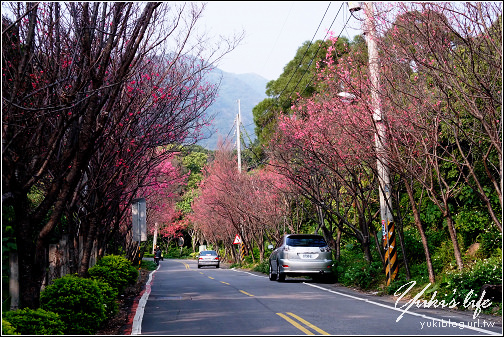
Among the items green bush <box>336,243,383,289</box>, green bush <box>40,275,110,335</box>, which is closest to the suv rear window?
green bush <box>336,243,383,289</box>

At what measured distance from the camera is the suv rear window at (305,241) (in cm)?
2158

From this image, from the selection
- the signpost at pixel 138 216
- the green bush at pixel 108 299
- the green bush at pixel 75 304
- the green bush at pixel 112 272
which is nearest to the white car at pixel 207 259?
the signpost at pixel 138 216

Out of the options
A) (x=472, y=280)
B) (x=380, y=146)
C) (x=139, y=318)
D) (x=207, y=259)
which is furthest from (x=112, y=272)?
(x=207, y=259)

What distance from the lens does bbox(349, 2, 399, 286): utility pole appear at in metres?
13.7

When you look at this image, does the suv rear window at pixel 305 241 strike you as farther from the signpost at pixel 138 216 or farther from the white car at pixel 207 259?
the white car at pixel 207 259

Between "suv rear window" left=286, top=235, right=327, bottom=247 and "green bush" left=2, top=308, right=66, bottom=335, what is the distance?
550 inches

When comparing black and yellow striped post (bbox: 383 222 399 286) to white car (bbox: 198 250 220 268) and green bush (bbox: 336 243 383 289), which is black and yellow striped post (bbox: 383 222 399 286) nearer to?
green bush (bbox: 336 243 383 289)

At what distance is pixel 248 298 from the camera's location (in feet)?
51.7

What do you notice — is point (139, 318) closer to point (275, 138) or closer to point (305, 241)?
point (305, 241)

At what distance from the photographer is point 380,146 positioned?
16.1 m

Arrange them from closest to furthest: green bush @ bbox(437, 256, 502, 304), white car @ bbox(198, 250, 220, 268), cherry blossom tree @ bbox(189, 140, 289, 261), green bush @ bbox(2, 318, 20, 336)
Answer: green bush @ bbox(2, 318, 20, 336) < green bush @ bbox(437, 256, 502, 304) < cherry blossom tree @ bbox(189, 140, 289, 261) < white car @ bbox(198, 250, 220, 268)

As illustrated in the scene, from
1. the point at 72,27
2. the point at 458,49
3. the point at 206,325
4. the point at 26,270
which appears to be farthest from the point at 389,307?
the point at 72,27

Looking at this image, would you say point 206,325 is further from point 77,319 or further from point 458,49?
point 458,49

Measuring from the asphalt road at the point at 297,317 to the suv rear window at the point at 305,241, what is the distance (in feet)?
15.5
